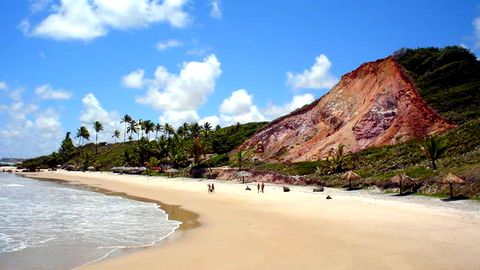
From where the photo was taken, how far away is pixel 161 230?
21.9 m

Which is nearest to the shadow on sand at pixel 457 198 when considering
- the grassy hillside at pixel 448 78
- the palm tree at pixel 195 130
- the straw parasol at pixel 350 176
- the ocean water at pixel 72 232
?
the straw parasol at pixel 350 176

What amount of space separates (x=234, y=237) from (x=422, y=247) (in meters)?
7.41

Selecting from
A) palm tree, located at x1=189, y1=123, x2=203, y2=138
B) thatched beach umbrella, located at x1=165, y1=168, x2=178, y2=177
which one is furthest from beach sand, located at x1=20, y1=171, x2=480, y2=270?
palm tree, located at x1=189, y1=123, x2=203, y2=138

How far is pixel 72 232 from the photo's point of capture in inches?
841

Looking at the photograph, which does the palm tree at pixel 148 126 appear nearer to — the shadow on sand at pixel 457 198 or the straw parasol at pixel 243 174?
the straw parasol at pixel 243 174

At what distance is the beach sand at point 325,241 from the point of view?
45.3 ft

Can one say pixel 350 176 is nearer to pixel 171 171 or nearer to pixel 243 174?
pixel 243 174

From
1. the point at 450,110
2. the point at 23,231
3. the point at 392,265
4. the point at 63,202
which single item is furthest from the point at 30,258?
the point at 450,110

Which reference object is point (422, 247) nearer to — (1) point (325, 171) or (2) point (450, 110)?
(1) point (325, 171)

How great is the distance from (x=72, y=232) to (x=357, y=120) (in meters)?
50.2

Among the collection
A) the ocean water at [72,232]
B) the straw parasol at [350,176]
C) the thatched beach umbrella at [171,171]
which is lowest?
the ocean water at [72,232]

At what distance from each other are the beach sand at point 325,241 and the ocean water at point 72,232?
1.37 meters

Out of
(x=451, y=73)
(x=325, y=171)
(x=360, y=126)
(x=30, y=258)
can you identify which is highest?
(x=451, y=73)

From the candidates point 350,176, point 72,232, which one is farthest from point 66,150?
point 72,232
